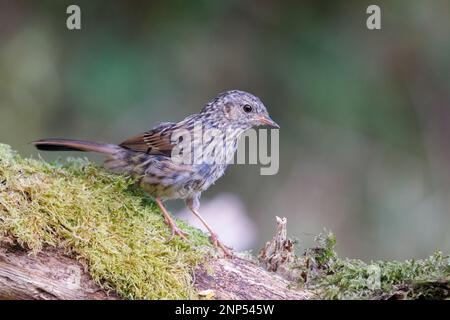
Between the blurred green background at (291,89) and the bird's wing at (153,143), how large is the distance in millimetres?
1845

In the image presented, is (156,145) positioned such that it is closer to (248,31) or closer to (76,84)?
(76,84)

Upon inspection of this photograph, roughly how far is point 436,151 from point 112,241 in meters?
4.92

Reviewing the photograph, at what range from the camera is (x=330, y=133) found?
25.2ft

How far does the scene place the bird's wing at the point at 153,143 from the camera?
188 inches

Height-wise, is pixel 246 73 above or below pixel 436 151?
above

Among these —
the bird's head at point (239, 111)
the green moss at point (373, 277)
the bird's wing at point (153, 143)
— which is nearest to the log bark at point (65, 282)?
the green moss at point (373, 277)

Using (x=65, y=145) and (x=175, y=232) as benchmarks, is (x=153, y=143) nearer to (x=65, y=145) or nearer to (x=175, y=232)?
(x=65, y=145)

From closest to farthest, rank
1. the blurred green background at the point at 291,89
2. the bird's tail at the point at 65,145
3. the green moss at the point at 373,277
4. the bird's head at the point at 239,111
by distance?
the green moss at the point at 373,277 → the bird's tail at the point at 65,145 → the bird's head at the point at 239,111 → the blurred green background at the point at 291,89

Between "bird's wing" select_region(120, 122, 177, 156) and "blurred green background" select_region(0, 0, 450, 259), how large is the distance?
184 cm

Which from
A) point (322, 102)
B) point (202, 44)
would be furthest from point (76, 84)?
point (322, 102)

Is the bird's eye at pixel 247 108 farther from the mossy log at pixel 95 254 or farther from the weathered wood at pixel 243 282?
the weathered wood at pixel 243 282

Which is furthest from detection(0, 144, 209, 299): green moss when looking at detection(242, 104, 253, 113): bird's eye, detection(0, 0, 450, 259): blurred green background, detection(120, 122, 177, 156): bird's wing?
detection(0, 0, 450, 259): blurred green background

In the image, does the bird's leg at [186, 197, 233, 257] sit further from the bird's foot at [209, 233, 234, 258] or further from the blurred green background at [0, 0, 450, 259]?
the blurred green background at [0, 0, 450, 259]

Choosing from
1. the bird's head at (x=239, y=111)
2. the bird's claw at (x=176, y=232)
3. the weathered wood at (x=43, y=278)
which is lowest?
the weathered wood at (x=43, y=278)
